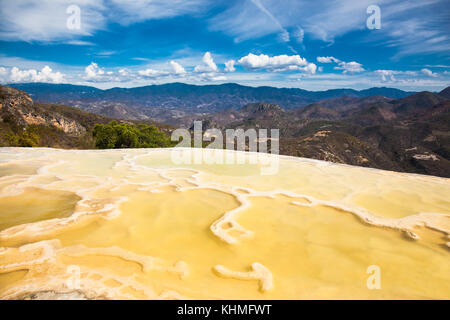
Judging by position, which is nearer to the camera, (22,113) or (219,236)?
(219,236)

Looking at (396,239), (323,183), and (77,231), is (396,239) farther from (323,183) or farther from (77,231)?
(77,231)

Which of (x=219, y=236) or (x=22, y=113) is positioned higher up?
(x=22, y=113)

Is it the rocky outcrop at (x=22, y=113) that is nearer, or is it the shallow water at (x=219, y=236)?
the shallow water at (x=219, y=236)

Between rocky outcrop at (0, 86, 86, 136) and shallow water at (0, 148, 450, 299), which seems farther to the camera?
rocky outcrop at (0, 86, 86, 136)

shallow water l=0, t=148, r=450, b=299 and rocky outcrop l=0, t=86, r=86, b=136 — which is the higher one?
rocky outcrop l=0, t=86, r=86, b=136

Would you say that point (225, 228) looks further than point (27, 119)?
No

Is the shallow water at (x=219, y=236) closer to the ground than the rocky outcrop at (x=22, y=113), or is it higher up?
closer to the ground
